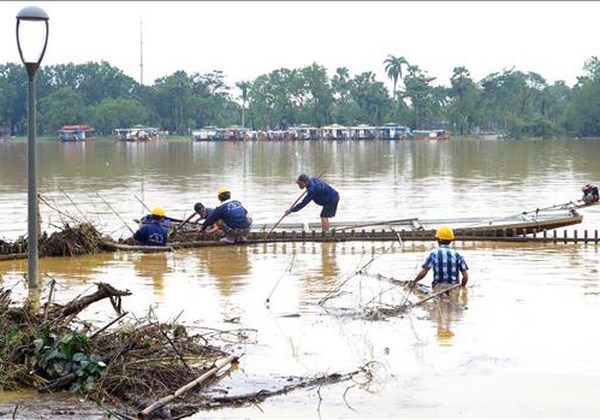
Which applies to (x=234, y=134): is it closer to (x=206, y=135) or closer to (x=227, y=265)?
(x=206, y=135)

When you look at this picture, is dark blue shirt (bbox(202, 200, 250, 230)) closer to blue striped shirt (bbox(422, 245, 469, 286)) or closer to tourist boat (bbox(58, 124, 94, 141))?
blue striped shirt (bbox(422, 245, 469, 286))

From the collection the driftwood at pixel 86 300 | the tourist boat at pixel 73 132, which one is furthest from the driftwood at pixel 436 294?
the tourist boat at pixel 73 132

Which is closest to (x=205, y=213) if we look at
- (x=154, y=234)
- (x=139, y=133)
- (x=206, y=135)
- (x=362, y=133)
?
(x=154, y=234)

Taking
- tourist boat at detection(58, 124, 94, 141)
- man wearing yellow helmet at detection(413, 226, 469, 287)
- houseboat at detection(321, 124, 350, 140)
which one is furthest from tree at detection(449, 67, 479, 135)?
man wearing yellow helmet at detection(413, 226, 469, 287)

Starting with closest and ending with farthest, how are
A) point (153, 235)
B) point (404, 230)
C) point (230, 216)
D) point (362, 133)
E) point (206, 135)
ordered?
point (153, 235)
point (230, 216)
point (404, 230)
point (362, 133)
point (206, 135)

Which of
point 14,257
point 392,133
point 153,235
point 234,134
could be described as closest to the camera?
point 14,257

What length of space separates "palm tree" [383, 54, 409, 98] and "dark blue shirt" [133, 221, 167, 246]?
137242 mm

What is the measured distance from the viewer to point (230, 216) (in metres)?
18.8

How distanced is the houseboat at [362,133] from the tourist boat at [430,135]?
17.1 feet

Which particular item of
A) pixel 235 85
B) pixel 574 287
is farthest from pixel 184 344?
pixel 235 85

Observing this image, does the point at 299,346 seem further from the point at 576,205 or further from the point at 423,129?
the point at 423,129

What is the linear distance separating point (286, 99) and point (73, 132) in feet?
101

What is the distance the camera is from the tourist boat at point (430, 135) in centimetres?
13425

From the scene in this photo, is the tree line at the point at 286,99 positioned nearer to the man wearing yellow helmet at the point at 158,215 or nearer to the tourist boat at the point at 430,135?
the tourist boat at the point at 430,135
